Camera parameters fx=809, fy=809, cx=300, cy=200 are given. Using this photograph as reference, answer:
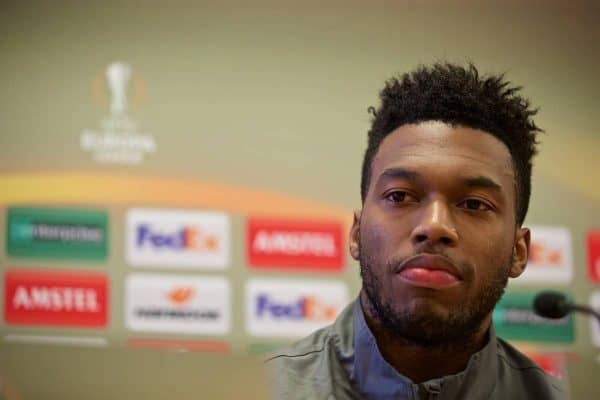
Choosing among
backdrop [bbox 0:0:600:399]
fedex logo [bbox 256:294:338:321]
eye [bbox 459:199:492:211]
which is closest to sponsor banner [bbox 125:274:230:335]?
backdrop [bbox 0:0:600:399]

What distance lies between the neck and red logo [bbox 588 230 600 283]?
1828 mm

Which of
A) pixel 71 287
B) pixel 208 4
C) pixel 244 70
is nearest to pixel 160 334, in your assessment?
pixel 71 287

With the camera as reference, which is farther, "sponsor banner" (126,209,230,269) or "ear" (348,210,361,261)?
"sponsor banner" (126,209,230,269)

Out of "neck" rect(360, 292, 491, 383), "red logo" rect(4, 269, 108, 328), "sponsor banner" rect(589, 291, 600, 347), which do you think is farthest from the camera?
"sponsor banner" rect(589, 291, 600, 347)

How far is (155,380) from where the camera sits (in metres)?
2.69

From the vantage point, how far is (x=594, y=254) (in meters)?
3.03

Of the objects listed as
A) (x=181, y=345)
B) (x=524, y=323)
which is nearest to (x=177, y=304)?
(x=181, y=345)

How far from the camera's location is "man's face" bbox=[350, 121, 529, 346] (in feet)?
4.02

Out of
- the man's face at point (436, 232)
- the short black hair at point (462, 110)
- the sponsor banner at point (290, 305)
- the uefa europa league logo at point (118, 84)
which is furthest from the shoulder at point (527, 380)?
the uefa europa league logo at point (118, 84)

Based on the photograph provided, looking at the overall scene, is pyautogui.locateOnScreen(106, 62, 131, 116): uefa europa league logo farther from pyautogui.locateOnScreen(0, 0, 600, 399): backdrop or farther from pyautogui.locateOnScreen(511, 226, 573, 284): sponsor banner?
pyautogui.locateOnScreen(511, 226, 573, 284): sponsor banner

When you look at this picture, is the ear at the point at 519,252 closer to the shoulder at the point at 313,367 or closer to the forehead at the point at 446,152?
the forehead at the point at 446,152

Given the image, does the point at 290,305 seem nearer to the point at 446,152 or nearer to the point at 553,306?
the point at 553,306

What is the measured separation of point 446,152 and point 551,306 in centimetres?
48

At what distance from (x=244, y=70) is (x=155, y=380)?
1126 millimetres
